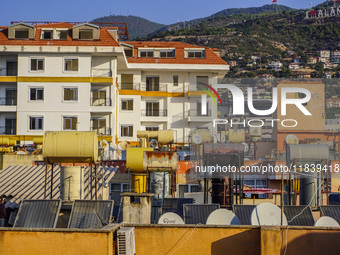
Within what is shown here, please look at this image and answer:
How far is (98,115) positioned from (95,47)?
5.37 metres

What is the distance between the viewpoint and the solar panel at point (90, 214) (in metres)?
19.5

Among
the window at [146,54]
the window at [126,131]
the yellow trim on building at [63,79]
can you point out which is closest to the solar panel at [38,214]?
the yellow trim on building at [63,79]

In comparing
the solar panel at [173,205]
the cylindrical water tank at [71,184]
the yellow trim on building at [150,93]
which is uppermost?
the yellow trim on building at [150,93]

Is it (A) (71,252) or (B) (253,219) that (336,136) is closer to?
(B) (253,219)

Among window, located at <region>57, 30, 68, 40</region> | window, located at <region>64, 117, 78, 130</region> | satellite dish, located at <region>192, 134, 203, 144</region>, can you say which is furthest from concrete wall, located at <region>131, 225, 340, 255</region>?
window, located at <region>57, 30, 68, 40</region>

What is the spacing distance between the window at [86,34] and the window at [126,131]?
9762mm

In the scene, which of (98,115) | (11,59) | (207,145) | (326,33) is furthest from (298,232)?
(326,33)

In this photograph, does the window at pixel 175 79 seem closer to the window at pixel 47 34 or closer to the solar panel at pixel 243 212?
the window at pixel 47 34

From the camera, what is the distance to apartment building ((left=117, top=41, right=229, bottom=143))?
59094mm

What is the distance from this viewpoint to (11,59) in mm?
52156

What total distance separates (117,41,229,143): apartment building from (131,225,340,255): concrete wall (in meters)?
41.5

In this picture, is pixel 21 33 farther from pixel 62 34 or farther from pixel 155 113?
pixel 155 113

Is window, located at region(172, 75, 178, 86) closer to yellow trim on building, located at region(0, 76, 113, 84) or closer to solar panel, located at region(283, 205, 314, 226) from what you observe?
yellow trim on building, located at region(0, 76, 113, 84)

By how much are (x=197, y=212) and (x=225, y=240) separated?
13.1 ft
